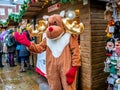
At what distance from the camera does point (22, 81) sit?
5.98 metres

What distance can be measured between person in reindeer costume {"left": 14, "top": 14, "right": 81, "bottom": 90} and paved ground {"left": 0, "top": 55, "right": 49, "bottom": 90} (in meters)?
2.06

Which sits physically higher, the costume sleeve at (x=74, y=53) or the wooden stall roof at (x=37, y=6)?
the wooden stall roof at (x=37, y=6)

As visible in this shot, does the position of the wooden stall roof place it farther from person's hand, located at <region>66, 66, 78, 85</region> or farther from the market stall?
person's hand, located at <region>66, 66, 78, 85</region>

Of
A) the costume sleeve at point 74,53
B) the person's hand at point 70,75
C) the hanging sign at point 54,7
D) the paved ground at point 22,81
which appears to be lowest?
the paved ground at point 22,81

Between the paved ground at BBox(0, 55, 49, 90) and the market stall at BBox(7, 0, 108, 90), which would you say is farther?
the paved ground at BBox(0, 55, 49, 90)

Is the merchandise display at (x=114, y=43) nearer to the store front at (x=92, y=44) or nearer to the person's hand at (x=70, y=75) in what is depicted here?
the store front at (x=92, y=44)

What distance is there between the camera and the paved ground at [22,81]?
5363mm

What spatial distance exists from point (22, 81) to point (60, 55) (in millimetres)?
3215

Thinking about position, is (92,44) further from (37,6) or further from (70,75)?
(37,6)

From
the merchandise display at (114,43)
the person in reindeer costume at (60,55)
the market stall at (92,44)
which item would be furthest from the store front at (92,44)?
the person in reindeer costume at (60,55)

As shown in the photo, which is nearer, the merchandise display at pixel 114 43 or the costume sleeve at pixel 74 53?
the costume sleeve at pixel 74 53

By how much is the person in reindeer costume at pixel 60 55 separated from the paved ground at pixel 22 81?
2061 mm

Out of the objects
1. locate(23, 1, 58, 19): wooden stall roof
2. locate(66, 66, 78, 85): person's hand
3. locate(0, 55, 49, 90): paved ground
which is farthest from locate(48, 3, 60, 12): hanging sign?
locate(66, 66, 78, 85): person's hand

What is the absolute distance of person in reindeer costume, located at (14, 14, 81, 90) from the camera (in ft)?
10.0
